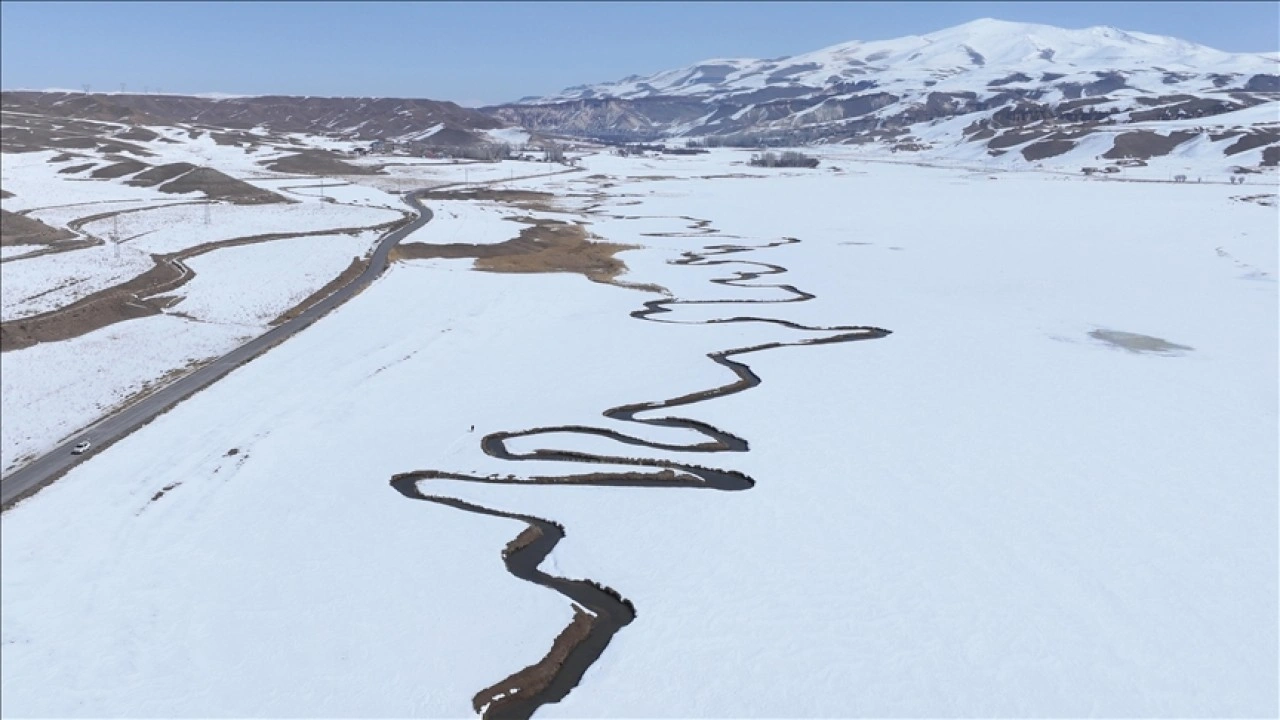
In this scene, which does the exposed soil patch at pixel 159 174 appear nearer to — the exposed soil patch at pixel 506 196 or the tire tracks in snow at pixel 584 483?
the exposed soil patch at pixel 506 196

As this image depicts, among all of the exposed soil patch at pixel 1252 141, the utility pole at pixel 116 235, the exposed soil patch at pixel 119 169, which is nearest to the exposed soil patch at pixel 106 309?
the utility pole at pixel 116 235

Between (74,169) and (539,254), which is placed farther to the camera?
(74,169)

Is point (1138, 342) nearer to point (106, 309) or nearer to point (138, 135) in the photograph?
point (106, 309)

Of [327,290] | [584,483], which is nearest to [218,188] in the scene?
[327,290]

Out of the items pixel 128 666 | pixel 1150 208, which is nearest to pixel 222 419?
pixel 128 666

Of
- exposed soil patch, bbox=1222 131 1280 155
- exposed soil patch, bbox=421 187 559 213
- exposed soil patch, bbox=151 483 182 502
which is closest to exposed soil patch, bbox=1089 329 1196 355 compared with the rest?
exposed soil patch, bbox=151 483 182 502

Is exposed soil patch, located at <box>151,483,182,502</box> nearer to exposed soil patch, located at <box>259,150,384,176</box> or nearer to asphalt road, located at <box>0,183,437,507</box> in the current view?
asphalt road, located at <box>0,183,437,507</box>
